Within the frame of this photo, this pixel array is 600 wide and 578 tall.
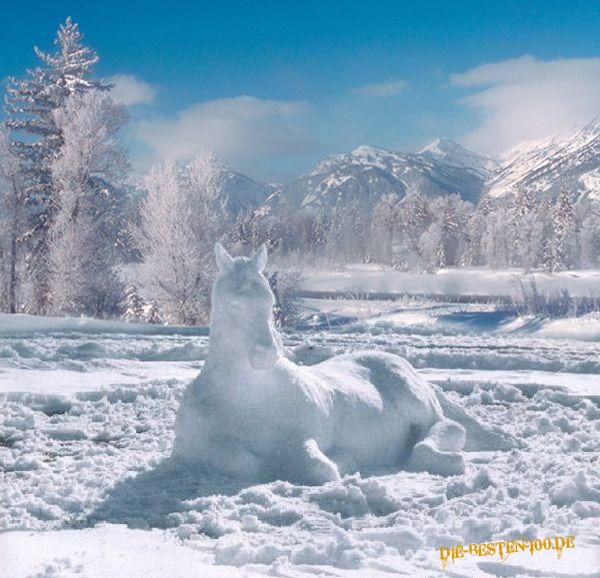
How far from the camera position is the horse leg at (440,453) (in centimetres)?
602

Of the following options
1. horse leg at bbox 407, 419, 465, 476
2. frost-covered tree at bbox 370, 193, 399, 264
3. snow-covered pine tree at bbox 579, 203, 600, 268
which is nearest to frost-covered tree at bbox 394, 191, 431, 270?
frost-covered tree at bbox 370, 193, 399, 264

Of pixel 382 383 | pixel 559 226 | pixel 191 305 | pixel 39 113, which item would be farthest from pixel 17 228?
pixel 559 226

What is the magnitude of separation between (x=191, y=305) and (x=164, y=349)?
1198 centimetres

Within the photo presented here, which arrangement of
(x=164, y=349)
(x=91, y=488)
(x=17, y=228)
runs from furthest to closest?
(x=17, y=228) → (x=164, y=349) → (x=91, y=488)

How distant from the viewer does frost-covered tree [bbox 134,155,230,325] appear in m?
25.3

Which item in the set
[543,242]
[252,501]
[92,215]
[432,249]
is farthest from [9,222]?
[432,249]

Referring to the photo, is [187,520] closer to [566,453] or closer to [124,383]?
[566,453]

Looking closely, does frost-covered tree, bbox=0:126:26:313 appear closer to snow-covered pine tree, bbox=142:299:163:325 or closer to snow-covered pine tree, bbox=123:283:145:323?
snow-covered pine tree, bbox=123:283:145:323

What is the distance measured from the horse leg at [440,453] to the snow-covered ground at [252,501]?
0.58ft

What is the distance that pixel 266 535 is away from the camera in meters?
4.36

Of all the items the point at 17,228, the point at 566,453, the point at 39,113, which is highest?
the point at 39,113

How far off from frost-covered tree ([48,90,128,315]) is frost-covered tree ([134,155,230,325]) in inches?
57.5

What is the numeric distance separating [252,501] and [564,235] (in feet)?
226

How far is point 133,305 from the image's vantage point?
28.5m
